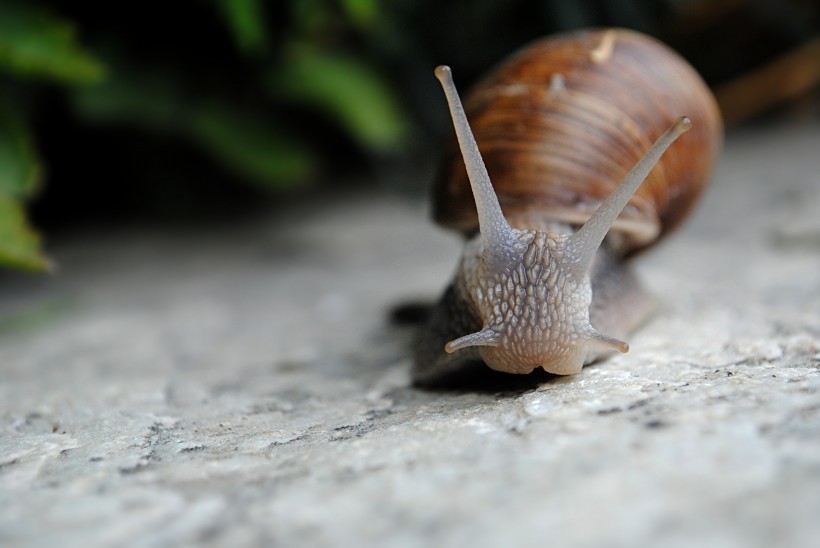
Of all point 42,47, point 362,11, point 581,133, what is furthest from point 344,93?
point 581,133

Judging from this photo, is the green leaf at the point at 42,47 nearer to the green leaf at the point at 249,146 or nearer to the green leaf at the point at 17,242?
the green leaf at the point at 17,242

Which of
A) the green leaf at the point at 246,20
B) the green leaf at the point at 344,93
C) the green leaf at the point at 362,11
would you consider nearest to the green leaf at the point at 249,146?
the green leaf at the point at 344,93

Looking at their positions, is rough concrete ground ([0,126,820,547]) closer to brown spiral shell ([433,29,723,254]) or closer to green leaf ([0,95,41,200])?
brown spiral shell ([433,29,723,254])

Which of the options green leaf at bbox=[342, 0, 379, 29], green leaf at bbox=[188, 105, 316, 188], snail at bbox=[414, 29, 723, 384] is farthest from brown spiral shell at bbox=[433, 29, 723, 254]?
green leaf at bbox=[188, 105, 316, 188]

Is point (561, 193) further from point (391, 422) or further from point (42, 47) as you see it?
point (42, 47)

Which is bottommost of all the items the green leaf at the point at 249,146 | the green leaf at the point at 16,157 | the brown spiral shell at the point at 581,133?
the brown spiral shell at the point at 581,133

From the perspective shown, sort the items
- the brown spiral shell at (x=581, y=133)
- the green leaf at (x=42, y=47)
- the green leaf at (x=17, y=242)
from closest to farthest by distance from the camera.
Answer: the brown spiral shell at (x=581, y=133) → the green leaf at (x=17, y=242) → the green leaf at (x=42, y=47)

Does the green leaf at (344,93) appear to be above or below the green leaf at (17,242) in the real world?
above

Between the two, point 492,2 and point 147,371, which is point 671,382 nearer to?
point 147,371
